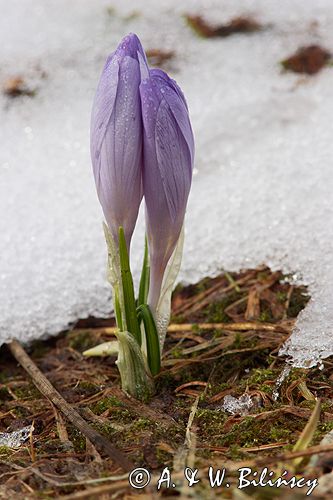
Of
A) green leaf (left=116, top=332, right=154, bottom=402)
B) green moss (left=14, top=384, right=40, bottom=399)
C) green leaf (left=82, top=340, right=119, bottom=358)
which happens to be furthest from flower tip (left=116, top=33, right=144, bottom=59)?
green moss (left=14, top=384, right=40, bottom=399)

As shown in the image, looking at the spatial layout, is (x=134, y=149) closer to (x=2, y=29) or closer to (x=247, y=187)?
(x=247, y=187)

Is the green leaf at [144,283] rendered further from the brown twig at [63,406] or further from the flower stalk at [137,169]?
the brown twig at [63,406]

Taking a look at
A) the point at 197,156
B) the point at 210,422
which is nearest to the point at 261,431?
the point at 210,422

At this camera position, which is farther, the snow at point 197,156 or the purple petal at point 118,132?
the snow at point 197,156

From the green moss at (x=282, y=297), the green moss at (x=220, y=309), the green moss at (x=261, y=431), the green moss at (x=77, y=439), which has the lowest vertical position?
the green moss at (x=77, y=439)

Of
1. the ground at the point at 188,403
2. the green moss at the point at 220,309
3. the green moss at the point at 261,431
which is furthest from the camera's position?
the green moss at the point at 220,309

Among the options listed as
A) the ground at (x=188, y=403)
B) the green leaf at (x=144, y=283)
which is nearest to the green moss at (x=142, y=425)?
the ground at (x=188, y=403)
